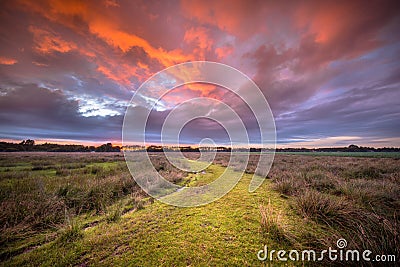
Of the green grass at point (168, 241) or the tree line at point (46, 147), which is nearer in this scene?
the green grass at point (168, 241)

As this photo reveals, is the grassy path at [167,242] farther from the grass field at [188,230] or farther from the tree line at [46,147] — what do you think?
the tree line at [46,147]

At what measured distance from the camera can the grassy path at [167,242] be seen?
2656mm

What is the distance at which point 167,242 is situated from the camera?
3213mm

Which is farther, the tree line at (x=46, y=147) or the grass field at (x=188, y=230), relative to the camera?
the tree line at (x=46, y=147)

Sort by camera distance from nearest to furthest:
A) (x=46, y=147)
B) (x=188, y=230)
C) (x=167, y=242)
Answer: (x=167, y=242), (x=188, y=230), (x=46, y=147)

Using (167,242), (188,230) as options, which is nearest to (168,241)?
(167,242)

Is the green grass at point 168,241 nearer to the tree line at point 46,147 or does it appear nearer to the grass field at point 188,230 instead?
the grass field at point 188,230

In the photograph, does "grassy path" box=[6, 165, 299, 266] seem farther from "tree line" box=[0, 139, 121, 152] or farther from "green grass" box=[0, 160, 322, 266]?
"tree line" box=[0, 139, 121, 152]

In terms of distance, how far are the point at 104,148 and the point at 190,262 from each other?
98045 millimetres

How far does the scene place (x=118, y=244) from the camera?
10.3 ft

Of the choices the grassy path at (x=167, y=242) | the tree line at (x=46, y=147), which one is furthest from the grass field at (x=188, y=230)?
the tree line at (x=46, y=147)

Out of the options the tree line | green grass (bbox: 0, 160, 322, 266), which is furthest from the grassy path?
the tree line

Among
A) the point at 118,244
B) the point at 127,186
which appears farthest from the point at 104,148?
the point at 118,244

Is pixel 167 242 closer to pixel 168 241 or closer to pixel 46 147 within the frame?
pixel 168 241
